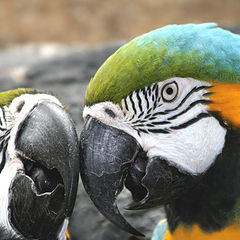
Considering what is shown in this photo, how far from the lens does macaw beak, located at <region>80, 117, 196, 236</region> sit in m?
1.53

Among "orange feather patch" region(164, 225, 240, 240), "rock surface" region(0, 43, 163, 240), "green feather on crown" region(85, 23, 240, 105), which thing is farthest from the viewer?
"rock surface" region(0, 43, 163, 240)

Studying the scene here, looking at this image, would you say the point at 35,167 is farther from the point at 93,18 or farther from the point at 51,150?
the point at 93,18

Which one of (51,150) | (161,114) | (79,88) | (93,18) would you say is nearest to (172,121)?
(161,114)

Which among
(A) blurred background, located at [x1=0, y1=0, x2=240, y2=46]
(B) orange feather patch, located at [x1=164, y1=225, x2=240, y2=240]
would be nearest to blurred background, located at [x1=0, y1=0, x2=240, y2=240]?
(A) blurred background, located at [x1=0, y1=0, x2=240, y2=46]

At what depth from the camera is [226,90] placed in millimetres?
1521

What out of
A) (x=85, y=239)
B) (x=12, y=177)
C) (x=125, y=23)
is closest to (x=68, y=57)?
(x=85, y=239)

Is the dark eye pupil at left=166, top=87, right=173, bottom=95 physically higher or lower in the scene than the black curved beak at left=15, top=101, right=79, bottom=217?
higher

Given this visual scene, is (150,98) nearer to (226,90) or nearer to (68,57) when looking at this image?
(226,90)

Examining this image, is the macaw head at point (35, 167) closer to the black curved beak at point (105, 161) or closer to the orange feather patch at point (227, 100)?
the black curved beak at point (105, 161)

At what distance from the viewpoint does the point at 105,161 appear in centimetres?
153

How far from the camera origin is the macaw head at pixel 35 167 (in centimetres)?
155

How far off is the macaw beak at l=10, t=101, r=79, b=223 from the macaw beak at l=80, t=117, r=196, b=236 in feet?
0.17

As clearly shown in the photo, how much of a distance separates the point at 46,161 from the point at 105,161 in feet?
0.69

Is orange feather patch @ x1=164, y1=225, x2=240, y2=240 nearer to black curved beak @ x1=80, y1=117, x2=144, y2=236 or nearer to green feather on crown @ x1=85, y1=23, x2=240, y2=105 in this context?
black curved beak @ x1=80, y1=117, x2=144, y2=236
